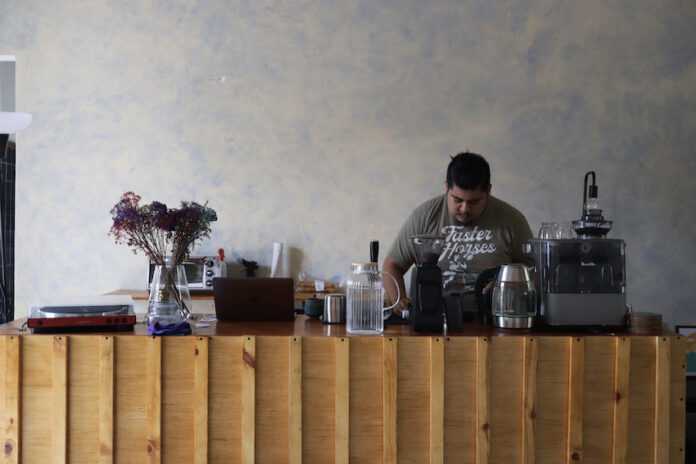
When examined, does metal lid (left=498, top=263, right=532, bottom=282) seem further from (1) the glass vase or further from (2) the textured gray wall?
(2) the textured gray wall

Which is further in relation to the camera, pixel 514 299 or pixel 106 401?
pixel 514 299

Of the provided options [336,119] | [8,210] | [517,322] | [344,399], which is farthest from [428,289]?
[8,210]

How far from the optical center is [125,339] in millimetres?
1898

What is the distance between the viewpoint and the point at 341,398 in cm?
186

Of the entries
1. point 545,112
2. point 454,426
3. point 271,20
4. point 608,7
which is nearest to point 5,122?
point 271,20

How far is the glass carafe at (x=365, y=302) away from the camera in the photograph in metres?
2.00

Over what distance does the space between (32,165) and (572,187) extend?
13.2 feet

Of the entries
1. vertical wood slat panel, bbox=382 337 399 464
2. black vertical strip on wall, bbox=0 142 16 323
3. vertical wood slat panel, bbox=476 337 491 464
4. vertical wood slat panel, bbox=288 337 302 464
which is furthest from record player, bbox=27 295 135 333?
black vertical strip on wall, bbox=0 142 16 323

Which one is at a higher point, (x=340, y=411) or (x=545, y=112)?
(x=545, y=112)

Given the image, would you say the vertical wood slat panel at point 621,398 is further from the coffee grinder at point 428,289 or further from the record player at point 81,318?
the record player at point 81,318

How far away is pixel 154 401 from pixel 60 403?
31 centimetres

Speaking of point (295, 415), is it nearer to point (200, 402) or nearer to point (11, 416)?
point (200, 402)

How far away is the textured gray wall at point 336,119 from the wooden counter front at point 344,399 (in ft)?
7.53

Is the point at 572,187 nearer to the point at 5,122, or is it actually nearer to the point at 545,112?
the point at 545,112
